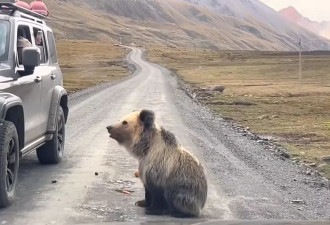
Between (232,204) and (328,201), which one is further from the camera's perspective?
(328,201)

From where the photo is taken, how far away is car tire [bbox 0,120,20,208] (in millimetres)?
7016

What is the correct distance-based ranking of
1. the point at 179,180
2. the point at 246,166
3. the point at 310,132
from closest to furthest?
the point at 179,180
the point at 246,166
the point at 310,132

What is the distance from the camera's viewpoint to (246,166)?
11.8m

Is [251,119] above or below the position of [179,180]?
below

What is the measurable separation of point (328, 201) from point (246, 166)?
2.70 m

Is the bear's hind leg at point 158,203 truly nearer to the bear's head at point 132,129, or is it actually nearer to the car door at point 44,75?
the bear's head at point 132,129

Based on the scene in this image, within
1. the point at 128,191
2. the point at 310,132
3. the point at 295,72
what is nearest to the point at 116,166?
the point at 128,191

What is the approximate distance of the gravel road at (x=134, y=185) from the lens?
24.2ft

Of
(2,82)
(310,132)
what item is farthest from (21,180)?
(310,132)

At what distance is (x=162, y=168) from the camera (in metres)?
7.00

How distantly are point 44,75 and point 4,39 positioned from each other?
4.12ft

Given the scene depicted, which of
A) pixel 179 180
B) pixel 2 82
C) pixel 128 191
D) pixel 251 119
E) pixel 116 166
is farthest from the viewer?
pixel 251 119

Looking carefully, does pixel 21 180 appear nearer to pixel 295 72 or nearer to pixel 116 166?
pixel 116 166

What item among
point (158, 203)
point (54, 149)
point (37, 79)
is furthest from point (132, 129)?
point (54, 149)
